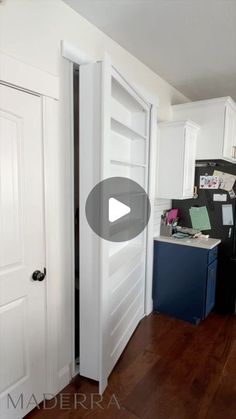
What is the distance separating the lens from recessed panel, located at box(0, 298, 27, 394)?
148cm

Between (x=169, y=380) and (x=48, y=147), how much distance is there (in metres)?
1.88

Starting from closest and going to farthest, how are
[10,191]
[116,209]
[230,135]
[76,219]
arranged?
[10,191]
[76,219]
[116,209]
[230,135]

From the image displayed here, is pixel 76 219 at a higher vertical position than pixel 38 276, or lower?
higher

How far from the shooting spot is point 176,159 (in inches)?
113

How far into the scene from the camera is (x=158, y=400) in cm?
179

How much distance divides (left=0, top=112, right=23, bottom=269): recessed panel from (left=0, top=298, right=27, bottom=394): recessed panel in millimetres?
266

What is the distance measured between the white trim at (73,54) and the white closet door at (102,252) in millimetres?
94

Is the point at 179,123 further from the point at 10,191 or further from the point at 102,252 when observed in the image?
the point at 10,191

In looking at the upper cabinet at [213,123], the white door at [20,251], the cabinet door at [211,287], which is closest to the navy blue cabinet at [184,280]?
the cabinet door at [211,287]

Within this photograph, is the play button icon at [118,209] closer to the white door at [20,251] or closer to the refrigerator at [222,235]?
the white door at [20,251]

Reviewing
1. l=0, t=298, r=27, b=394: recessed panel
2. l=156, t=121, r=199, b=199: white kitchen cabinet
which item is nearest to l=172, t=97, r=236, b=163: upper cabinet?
l=156, t=121, r=199, b=199: white kitchen cabinet

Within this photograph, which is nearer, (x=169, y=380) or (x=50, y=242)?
(x=50, y=242)

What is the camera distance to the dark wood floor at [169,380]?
171 cm

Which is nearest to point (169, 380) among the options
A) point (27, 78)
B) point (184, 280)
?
point (184, 280)
